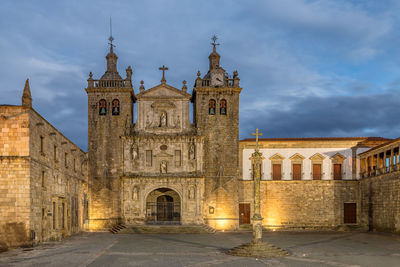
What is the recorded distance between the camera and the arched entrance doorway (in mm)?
43594

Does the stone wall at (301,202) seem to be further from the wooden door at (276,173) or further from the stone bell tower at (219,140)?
the stone bell tower at (219,140)

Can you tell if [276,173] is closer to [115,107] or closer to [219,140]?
[219,140]

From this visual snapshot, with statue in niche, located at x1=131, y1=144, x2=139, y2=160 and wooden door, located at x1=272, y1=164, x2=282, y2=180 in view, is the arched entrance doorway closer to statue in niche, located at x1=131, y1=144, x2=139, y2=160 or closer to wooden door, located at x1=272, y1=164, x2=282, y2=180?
statue in niche, located at x1=131, y1=144, x2=139, y2=160

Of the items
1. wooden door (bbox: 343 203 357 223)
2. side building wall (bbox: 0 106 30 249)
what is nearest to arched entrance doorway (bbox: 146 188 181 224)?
wooden door (bbox: 343 203 357 223)

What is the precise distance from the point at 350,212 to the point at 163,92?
21604 millimetres

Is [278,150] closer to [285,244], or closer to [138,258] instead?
[285,244]

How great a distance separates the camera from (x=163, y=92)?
44.3m

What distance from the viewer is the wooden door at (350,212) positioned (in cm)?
4506

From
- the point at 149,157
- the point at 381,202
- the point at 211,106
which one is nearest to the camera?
the point at 381,202

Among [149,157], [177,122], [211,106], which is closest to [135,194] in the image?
[149,157]

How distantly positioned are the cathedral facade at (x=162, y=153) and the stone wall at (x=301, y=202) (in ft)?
11.2

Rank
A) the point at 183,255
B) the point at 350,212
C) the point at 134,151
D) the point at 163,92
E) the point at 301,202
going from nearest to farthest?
1. the point at 183,255
2. the point at 134,151
3. the point at 163,92
4. the point at 301,202
5. the point at 350,212

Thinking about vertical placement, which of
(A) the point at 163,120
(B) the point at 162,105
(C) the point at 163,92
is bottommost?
(A) the point at 163,120

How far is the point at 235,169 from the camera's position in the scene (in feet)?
144
